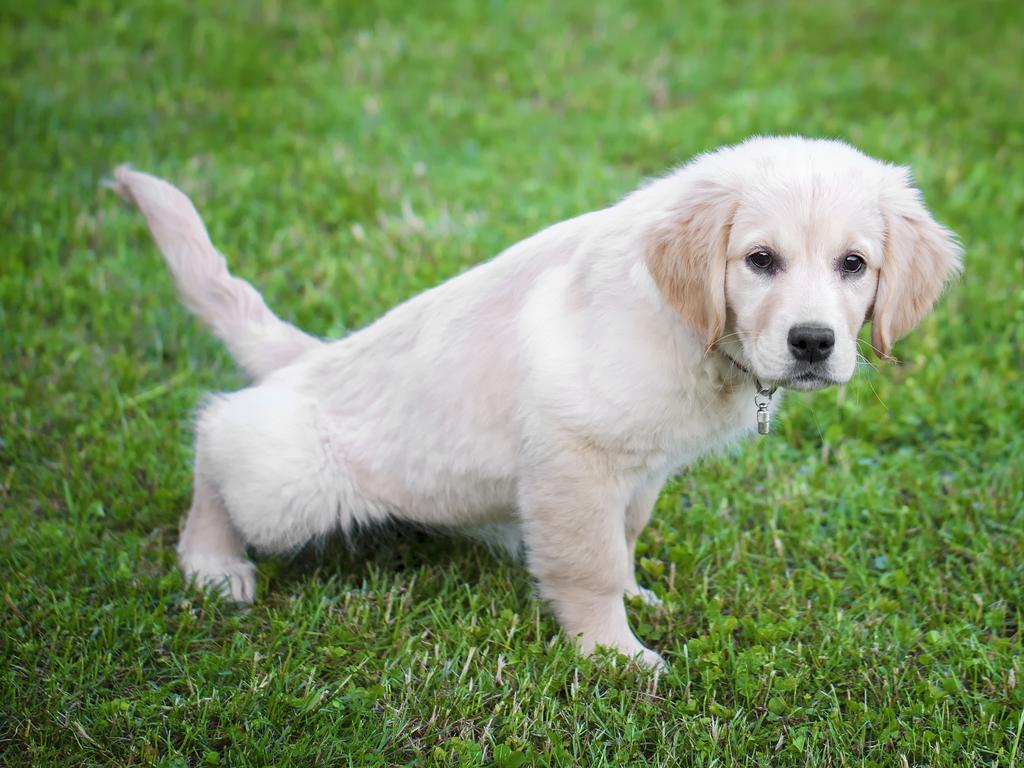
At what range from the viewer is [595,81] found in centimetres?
664

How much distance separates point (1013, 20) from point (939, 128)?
6.83 feet

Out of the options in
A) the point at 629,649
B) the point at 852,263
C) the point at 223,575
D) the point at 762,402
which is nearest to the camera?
the point at 852,263

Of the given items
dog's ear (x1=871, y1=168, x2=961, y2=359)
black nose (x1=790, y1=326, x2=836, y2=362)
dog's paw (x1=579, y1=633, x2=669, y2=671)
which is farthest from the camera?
dog's paw (x1=579, y1=633, x2=669, y2=671)

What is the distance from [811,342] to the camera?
97.1 inches

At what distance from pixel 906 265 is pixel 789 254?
0.35 metres

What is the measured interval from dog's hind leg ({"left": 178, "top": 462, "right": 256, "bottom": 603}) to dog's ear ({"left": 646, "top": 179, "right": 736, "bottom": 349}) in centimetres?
154

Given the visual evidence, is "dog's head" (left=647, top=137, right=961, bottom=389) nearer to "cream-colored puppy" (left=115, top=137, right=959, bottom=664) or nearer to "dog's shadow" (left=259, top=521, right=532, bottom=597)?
"cream-colored puppy" (left=115, top=137, right=959, bottom=664)

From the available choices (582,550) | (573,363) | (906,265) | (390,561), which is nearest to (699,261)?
(573,363)

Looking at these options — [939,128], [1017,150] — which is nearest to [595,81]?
[939,128]

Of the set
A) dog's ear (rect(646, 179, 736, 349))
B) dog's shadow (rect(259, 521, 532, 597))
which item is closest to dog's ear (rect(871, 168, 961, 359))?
dog's ear (rect(646, 179, 736, 349))

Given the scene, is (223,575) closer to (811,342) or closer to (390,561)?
(390,561)

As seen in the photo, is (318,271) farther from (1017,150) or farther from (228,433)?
(1017,150)

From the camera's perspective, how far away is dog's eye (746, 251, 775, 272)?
2.54 metres

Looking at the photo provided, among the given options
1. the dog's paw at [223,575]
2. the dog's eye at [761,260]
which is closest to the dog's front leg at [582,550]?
the dog's eye at [761,260]
